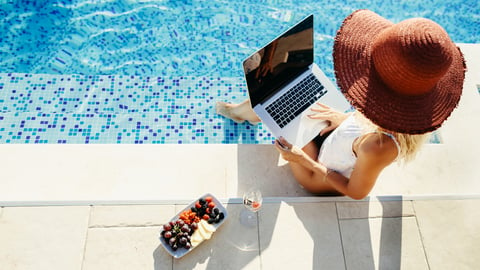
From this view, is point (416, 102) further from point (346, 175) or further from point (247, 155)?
point (247, 155)

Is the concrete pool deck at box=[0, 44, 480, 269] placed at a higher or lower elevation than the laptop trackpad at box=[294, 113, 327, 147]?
lower

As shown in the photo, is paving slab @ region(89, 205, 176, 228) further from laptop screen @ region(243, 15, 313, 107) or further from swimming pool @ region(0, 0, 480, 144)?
laptop screen @ region(243, 15, 313, 107)

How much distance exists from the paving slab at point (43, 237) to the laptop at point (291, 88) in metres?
1.56

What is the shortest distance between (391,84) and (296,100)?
3.55 ft

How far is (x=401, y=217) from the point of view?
3.04m

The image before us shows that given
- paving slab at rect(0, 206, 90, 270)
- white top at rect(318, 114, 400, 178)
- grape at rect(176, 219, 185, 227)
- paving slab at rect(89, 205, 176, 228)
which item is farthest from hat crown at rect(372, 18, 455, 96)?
paving slab at rect(0, 206, 90, 270)

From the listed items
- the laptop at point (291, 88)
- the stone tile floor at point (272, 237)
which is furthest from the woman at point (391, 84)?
the stone tile floor at point (272, 237)

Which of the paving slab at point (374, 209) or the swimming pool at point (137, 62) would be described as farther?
the swimming pool at point (137, 62)

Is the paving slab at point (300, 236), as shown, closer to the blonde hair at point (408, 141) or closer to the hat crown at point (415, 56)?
the blonde hair at point (408, 141)

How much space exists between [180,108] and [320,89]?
4.82ft

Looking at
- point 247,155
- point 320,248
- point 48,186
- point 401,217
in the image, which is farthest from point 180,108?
point 401,217

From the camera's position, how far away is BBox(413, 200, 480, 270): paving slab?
2.90 m

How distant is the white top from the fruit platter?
0.85 metres

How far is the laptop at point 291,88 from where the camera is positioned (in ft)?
8.92
